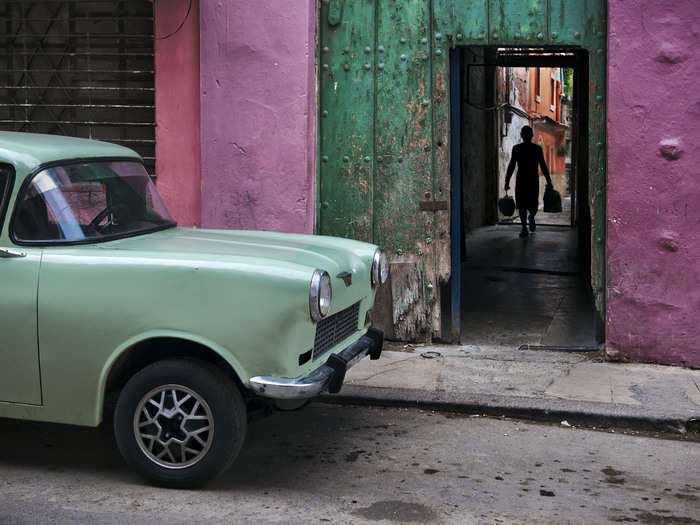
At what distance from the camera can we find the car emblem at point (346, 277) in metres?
5.11

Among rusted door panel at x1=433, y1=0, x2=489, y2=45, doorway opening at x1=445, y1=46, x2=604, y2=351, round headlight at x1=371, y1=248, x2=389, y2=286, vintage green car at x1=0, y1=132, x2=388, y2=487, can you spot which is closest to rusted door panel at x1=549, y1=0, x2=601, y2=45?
rusted door panel at x1=433, y1=0, x2=489, y2=45

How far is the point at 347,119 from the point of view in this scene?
8133 mm

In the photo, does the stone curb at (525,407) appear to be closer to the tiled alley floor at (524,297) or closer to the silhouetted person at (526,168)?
the tiled alley floor at (524,297)

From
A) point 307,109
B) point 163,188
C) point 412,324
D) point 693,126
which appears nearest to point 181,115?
point 163,188

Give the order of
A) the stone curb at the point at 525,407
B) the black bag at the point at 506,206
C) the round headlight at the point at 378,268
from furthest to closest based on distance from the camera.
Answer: the black bag at the point at 506,206
the stone curb at the point at 525,407
the round headlight at the point at 378,268

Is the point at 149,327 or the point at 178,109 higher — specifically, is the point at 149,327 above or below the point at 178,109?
below

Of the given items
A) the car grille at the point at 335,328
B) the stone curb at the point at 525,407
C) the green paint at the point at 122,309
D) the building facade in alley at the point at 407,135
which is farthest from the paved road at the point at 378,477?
the building facade in alley at the point at 407,135

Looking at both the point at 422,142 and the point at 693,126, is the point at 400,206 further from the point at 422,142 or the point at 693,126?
the point at 693,126

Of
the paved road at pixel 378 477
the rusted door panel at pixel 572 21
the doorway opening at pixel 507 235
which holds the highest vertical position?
the rusted door panel at pixel 572 21

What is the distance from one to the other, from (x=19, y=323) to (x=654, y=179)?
15.2 ft

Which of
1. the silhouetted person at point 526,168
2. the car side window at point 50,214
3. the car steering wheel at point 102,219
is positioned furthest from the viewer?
the silhouetted person at point 526,168

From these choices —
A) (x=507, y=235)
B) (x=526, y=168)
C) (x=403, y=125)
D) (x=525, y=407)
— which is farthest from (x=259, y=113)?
(x=507, y=235)

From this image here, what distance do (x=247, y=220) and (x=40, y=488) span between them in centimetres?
365

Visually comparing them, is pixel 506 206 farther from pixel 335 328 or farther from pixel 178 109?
pixel 335 328
